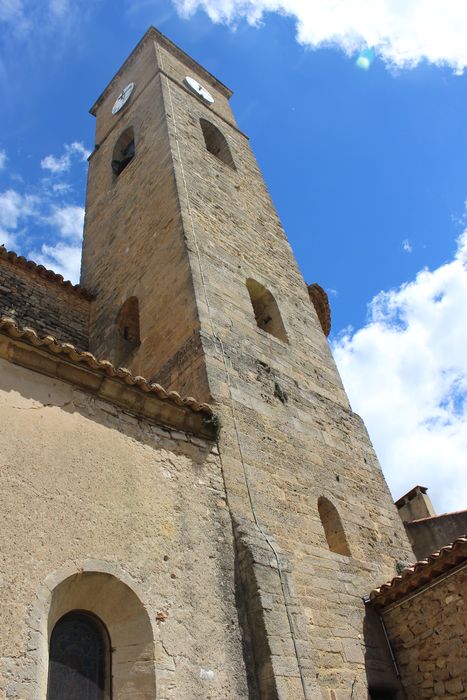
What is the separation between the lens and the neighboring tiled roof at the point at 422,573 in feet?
16.9

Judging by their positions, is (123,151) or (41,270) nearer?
(41,270)

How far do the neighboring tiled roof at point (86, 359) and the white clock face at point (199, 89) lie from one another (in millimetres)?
9803

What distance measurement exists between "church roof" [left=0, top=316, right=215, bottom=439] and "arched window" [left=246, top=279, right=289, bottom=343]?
2.92m

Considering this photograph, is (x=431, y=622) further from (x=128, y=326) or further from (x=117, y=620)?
(x=128, y=326)

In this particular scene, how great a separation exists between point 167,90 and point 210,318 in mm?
7019

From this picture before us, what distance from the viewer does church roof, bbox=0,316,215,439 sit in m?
4.73

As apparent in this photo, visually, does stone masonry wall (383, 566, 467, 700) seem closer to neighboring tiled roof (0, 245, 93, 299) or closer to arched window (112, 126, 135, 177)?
neighboring tiled roof (0, 245, 93, 299)

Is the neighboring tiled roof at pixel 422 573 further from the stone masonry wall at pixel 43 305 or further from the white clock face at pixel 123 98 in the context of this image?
the white clock face at pixel 123 98

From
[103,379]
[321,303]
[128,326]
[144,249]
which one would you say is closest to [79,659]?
[103,379]

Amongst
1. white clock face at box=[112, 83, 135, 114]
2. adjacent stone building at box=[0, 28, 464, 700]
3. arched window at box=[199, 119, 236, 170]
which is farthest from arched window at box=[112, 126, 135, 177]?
adjacent stone building at box=[0, 28, 464, 700]

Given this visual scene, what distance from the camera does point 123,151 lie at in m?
12.6

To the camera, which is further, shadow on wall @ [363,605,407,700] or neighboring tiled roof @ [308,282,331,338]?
neighboring tiled roof @ [308,282,331,338]

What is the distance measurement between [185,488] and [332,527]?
210 centimetres

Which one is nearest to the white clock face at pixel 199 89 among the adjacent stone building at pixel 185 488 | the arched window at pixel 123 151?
the arched window at pixel 123 151
